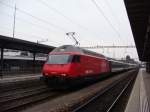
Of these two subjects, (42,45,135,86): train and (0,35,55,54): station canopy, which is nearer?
(42,45,135,86): train

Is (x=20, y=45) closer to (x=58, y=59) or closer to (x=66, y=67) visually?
(x=58, y=59)

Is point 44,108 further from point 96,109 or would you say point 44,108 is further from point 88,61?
point 88,61

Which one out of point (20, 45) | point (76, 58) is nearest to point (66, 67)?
point (76, 58)

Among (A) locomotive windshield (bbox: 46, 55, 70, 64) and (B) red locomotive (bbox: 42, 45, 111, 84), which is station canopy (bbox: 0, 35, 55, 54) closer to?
(A) locomotive windshield (bbox: 46, 55, 70, 64)

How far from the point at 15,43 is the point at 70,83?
46.0 ft

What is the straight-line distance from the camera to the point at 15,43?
2858 centimetres

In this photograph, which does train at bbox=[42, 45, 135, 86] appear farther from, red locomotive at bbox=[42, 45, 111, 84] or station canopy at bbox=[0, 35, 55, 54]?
station canopy at bbox=[0, 35, 55, 54]

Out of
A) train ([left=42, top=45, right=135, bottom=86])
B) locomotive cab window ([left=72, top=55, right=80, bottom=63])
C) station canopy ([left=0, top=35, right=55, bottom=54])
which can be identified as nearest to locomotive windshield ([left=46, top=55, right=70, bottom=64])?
train ([left=42, top=45, right=135, bottom=86])

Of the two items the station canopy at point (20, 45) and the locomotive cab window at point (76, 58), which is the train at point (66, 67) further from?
the station canopy at point (20, 45)

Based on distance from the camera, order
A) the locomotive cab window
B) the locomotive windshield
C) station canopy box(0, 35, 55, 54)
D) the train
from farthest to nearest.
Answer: station canopy box(0, 35, 55, 54) → the locomotive cab window → the locomotive windshield → the train

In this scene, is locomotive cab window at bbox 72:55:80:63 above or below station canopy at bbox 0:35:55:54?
below

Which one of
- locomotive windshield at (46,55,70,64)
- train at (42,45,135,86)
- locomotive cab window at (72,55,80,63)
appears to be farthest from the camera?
locomotive cab window at (72,55,80,63)

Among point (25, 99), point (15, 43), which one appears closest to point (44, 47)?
point (15, 43)

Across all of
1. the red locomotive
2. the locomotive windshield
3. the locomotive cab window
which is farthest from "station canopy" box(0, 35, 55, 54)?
the locomotive cab window
